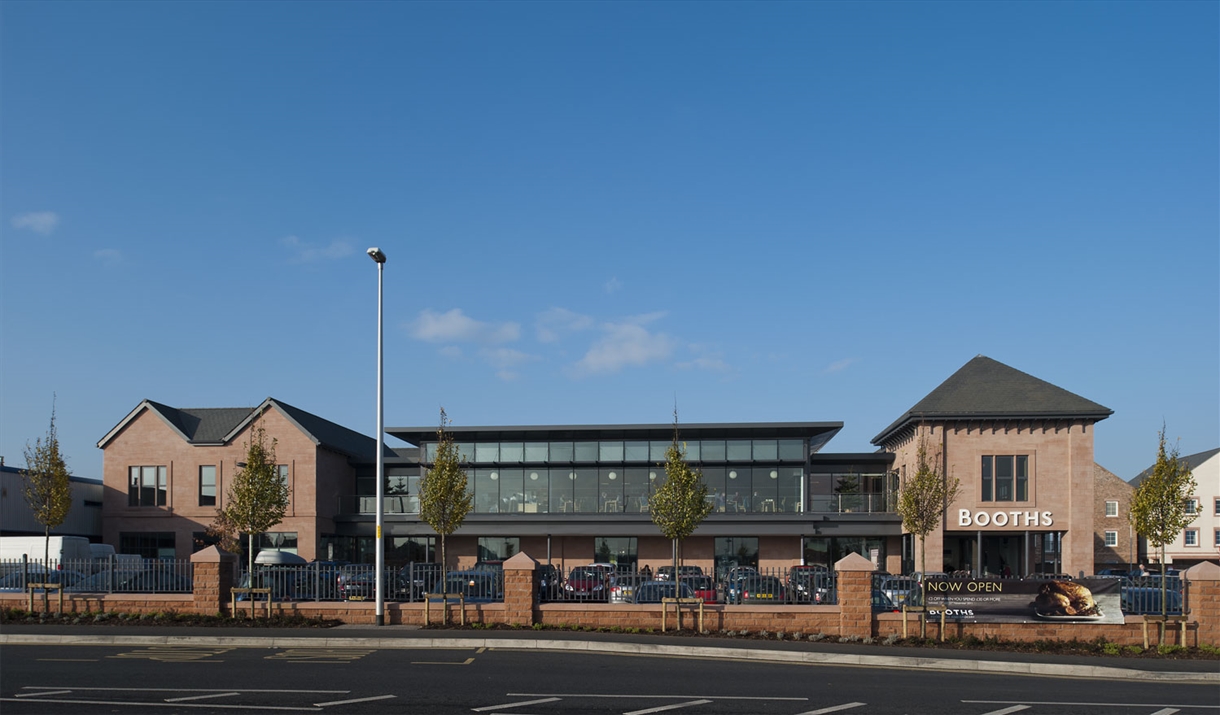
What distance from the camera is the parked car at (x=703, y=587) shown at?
86.1ft

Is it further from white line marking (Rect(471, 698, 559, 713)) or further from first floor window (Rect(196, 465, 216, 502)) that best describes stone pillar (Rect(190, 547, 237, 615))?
first floor window (Rect(196, 465, 216, 502))

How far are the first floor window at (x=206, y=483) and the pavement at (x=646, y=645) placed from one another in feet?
85.6

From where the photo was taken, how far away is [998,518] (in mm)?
45875

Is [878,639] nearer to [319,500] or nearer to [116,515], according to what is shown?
[319,500]

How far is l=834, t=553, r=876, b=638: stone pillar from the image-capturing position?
74.1ft

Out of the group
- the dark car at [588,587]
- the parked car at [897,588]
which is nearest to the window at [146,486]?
the dark car at [588,587]

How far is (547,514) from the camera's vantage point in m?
48.0

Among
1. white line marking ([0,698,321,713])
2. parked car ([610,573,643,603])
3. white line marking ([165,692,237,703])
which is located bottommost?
parked car ([610,573,643,603])

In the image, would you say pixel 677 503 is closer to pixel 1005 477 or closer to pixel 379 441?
pixel 379 441

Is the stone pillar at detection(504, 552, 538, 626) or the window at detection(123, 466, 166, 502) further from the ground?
the window at detection(123, 466, 166, 502)

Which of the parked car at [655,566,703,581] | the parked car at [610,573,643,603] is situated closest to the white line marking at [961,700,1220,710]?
the parked car at [610,573,643,603]

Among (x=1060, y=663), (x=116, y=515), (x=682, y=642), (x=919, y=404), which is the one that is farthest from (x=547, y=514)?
(x=1060, y=663)

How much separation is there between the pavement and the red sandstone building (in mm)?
24121

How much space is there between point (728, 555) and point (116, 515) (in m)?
29.1
